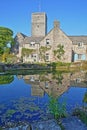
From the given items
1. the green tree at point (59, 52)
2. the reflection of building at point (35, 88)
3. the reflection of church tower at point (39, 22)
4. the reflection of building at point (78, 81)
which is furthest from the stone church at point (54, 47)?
the reflection of building at point (35, 88)

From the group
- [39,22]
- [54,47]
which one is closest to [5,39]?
[54,47]

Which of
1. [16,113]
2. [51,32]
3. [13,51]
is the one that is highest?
[51,32]

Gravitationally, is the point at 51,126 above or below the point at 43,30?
below

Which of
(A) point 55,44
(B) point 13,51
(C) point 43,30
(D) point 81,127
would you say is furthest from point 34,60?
(D) point 81,127

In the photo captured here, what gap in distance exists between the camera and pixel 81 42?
58000 mm

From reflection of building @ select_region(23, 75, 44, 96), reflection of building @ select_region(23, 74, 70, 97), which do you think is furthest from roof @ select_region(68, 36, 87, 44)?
reflection of building @ select_region(23, 74, 70, 97)

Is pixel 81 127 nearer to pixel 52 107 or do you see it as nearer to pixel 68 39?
pixel 52 107

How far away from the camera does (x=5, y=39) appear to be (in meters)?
66.6

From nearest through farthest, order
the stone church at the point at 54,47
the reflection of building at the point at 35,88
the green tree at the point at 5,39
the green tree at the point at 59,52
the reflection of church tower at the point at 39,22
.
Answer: the reflection of building at the point at 35,88, the green tree at the point at 59,52, the stone church at the point at 54,47, the green tree at the point at 5,39, the reflection of church tower at the point at 39,22

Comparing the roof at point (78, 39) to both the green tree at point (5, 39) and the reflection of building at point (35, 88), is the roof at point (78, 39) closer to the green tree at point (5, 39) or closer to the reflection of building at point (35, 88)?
the green tree at point (5, 39)

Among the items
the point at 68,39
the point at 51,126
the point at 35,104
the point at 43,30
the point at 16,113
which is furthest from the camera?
the point at 43,30

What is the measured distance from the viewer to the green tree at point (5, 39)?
64.0 metres

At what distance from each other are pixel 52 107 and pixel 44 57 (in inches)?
1939

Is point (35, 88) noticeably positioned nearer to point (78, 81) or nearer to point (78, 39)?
point (78, 81)
